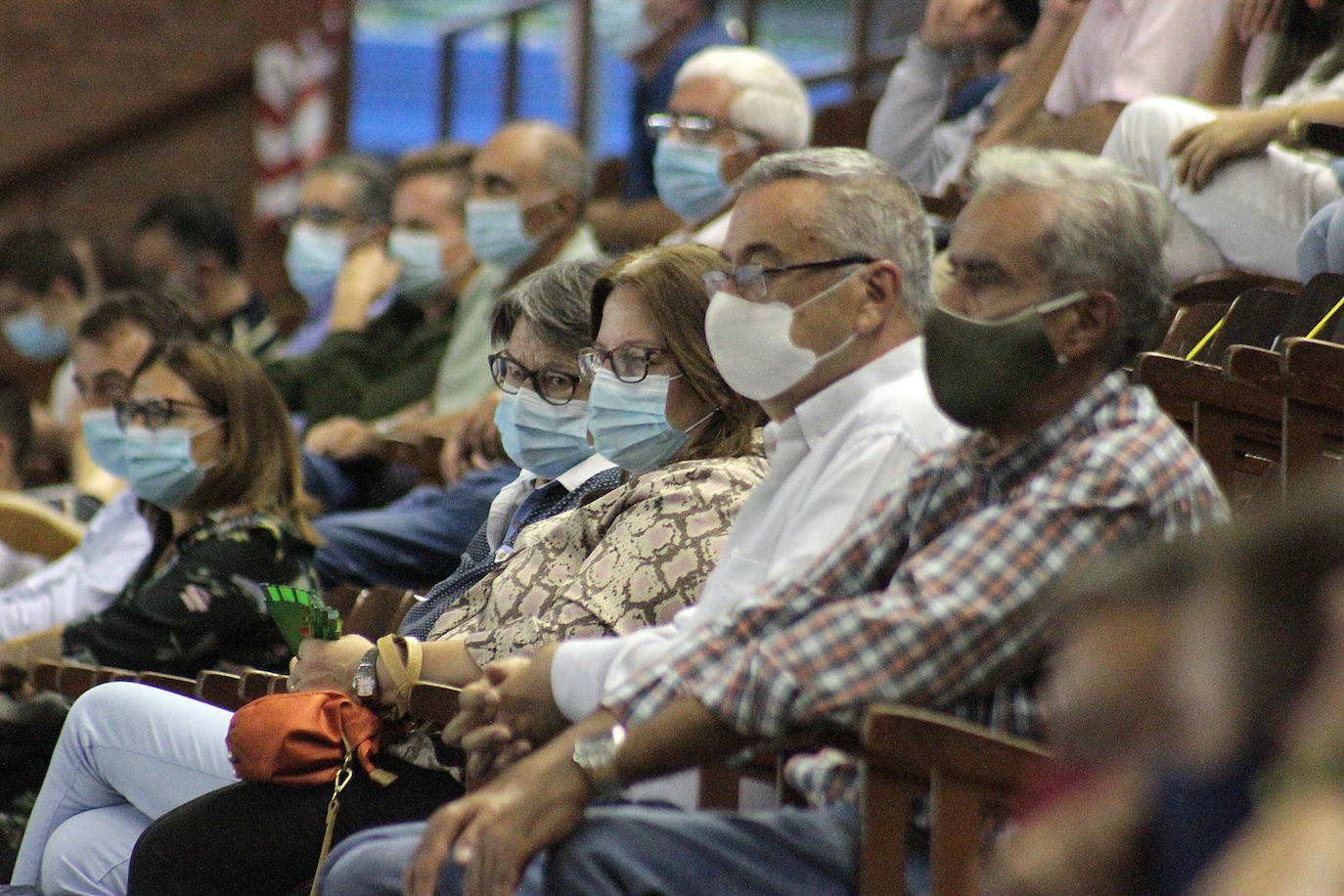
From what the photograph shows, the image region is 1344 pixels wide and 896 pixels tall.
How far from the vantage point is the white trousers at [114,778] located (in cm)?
255

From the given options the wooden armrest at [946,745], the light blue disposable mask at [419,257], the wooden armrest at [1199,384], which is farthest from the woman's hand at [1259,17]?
the light blue disposable mask at [419,257]

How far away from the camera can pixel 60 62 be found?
26.7ft

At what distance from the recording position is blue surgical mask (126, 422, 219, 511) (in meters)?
3.42

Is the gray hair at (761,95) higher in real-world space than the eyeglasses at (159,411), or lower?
higher

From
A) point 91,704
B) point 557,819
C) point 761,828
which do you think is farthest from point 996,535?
point 91,704

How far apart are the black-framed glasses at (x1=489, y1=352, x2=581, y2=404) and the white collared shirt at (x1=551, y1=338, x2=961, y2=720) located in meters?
0.85

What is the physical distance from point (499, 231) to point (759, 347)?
272cm

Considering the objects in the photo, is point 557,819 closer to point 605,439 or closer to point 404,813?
point 404,813

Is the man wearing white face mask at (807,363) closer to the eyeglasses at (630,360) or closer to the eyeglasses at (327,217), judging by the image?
the eyeglasses at (630,360)

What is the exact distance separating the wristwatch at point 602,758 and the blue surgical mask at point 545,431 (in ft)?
3.80

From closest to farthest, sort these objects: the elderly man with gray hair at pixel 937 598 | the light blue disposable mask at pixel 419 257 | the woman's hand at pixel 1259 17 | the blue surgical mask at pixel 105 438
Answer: the elderly man with gray hair at pixel 937 598 → the woman's hand at pixel 1259 17 → the blue surgical mask at pixel 105 438 → the light blue disposable mask at pixel 419 257

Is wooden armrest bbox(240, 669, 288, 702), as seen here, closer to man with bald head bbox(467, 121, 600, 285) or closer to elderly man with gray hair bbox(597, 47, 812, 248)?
elderly man with gray hair bbox(597, 47, 812, 248)

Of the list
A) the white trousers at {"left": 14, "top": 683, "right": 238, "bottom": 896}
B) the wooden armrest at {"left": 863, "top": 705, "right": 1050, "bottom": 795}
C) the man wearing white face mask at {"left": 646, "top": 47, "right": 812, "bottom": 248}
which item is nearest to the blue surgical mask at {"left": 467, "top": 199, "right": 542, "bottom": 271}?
the man wearing white face mask at {"left": 646, "top": 47, "right": 812, "bottom": 248}

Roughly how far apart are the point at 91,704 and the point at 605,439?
34.4 inches
